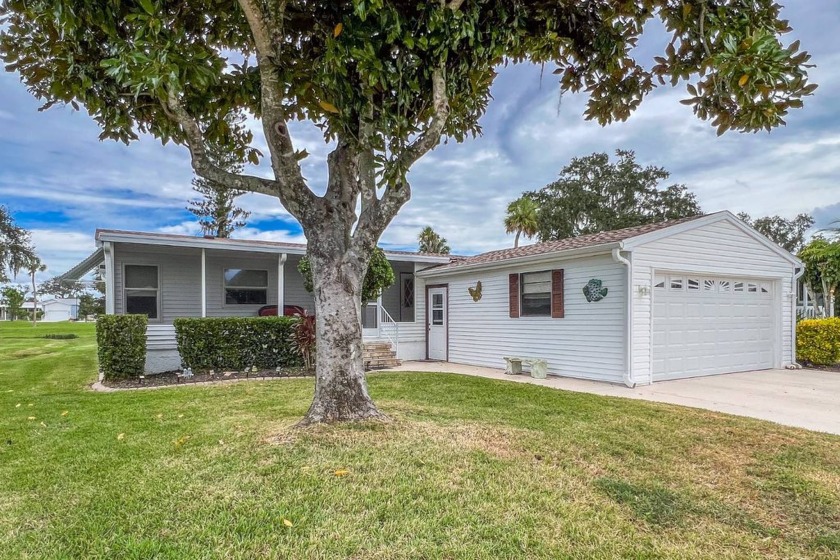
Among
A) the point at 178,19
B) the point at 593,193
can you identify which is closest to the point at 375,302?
the point at 178,19

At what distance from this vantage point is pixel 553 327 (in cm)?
995

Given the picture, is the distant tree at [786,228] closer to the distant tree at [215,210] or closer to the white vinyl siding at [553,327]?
the white vinyl siding at [553,327]

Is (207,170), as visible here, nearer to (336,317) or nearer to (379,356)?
(336,317)

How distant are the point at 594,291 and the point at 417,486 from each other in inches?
263

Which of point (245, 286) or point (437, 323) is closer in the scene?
point (245, 286)

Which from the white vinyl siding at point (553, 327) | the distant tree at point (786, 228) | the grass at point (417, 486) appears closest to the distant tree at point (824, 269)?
the white vinyl siding at point (553, 327)

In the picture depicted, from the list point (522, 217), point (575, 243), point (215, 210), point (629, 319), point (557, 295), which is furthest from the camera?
point (215, 210)

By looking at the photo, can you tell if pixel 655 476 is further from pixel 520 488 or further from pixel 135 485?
pixel 135 485

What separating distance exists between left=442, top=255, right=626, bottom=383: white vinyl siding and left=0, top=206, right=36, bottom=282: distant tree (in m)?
31.1

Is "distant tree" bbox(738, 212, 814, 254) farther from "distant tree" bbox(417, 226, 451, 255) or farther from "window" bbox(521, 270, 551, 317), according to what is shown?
"window" bbox(521, 270, 551, 317)

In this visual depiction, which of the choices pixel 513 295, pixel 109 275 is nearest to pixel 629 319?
pixel 513 295

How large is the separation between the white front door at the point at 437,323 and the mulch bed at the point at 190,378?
431 centimetres

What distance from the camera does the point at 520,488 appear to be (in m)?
3.28

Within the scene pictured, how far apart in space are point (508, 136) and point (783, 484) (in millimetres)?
10748
